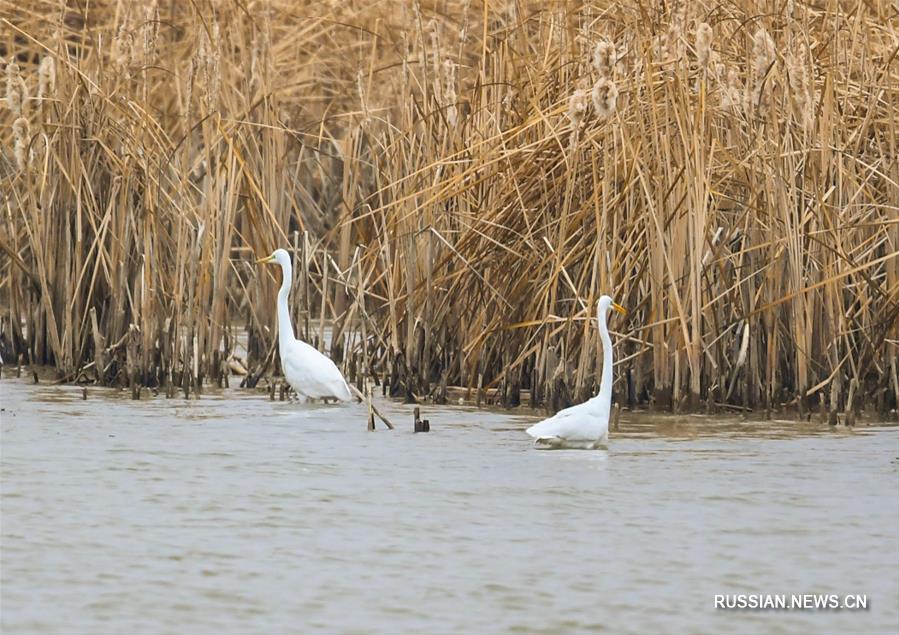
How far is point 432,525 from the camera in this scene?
6.15m

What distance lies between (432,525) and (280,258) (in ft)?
13.3

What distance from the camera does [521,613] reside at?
16.2 feet

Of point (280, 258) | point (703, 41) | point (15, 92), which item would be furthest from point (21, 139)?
point (703, 41)

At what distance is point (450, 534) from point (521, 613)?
42.7 inches

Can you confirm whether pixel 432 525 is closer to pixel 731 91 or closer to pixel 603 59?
pixel 603 59

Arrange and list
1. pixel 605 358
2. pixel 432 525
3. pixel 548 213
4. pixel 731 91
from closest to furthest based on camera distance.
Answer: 1. pixel 432 525
2. pixel 605 358
3. pixel 731 91
4. pixel 548 213

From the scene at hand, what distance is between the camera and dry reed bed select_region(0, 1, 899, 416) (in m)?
8.63

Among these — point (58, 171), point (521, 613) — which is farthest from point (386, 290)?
point (521, 613)

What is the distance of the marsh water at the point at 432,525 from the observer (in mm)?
4949

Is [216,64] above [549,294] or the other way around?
above

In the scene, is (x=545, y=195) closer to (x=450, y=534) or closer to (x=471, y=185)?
(x=471, y=185)

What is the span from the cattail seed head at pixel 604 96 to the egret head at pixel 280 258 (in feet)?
8.24

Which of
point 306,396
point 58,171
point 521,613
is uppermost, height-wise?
point 58,171

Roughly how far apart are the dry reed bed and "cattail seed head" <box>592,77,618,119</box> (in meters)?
0.01
